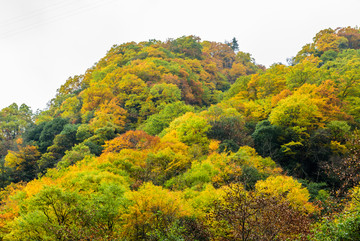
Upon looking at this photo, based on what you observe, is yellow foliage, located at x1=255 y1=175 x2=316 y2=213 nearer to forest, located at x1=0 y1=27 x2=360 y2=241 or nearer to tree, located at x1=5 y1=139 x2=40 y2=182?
forest, located at x1=0 y1=27 x2=360 y2=241

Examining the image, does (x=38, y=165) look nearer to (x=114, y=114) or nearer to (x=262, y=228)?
(x=114, y=114)

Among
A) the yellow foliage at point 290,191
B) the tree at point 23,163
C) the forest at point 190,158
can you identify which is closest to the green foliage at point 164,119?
the forest at point 190,158

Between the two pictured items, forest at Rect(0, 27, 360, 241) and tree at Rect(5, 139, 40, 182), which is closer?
forest at Rect(0, 27, 360, 241)

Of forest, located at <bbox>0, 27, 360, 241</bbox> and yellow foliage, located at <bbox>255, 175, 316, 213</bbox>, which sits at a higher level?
forest, located at <bbox>0, 27, 360, 241</bbox>

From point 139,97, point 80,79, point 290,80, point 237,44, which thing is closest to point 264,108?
point 290,80

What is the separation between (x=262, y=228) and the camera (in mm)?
9445

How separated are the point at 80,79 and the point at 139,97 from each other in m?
30.2

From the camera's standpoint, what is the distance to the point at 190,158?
82.3ft

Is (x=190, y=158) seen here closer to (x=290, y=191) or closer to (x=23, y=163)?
(x=290, y=191)

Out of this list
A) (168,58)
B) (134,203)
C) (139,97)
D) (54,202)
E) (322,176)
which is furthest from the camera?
(168,58)

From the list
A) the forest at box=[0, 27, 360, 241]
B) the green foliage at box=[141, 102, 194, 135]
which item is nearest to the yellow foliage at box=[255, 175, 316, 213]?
the forest at box=[0, 27, 360, 241]

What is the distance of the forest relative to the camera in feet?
36.2

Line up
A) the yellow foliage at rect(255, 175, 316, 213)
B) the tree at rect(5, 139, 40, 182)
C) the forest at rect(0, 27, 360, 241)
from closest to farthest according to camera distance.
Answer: the forest at rect(0, 27, 360, 241), the yellow foliage at rect(255, 175, 316, 213), the tree at rect(5, 139, 40, 182)

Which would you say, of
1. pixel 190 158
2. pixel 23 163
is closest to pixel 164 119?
pixel 190 158
